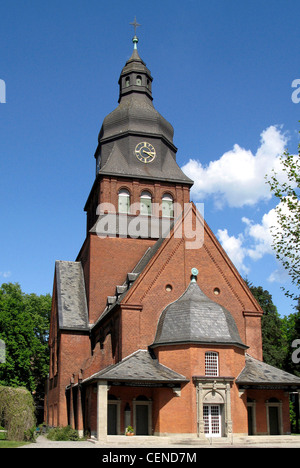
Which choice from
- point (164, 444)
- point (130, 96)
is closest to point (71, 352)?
point (164, 444)

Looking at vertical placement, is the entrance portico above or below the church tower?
below

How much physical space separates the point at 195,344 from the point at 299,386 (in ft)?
23.8

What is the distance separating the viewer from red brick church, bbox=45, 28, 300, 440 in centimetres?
3086

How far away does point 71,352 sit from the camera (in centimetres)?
4181

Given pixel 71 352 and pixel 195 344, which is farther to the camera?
pixel 71 352

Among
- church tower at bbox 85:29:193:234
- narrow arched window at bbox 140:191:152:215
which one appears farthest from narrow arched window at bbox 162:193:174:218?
narrow arched window at bbox 140:191:152:215

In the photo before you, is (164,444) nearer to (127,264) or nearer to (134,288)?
(134,288)

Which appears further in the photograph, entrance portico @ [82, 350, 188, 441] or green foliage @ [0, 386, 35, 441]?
entrance portico @ [82, 350, 188, 441]

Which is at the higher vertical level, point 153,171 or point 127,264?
point 153,171

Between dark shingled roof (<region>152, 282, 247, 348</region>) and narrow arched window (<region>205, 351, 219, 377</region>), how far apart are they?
3.03ft

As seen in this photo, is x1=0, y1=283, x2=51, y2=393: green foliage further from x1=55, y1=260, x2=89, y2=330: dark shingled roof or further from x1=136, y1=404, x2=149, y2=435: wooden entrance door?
x1=136, y1=404, x2=149, y2=435: wooden entrance door

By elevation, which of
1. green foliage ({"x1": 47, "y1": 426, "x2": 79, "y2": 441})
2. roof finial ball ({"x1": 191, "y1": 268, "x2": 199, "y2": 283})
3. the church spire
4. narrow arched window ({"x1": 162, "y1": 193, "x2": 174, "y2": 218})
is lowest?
green foliage ({"x1": 47, "y1": 426, "x2": 79, "y2": 441})

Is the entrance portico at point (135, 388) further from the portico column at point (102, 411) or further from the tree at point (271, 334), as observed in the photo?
the tree at point (271, 334)
